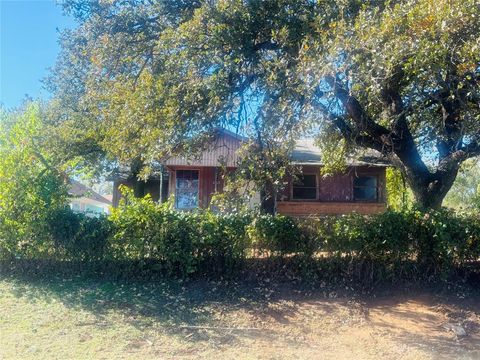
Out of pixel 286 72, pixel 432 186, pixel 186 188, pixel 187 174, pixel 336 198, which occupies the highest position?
pixel 286 72

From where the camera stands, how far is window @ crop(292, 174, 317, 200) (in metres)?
18.3

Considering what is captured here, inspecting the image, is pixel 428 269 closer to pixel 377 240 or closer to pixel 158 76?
pixel 377 240

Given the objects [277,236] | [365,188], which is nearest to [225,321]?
[277,236]

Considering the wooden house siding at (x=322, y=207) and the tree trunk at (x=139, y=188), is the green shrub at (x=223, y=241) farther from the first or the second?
the tree trunk at (x=139, y=188)

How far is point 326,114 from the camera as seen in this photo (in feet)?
23.3

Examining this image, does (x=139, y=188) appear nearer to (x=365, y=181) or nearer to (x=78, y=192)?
(x=78, y=192)

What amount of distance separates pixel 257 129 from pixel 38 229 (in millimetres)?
4340

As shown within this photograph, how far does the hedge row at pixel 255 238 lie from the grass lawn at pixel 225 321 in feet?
1.60

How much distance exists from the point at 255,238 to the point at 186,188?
1197cm

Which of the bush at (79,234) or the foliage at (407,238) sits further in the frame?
the bush at (79,234)

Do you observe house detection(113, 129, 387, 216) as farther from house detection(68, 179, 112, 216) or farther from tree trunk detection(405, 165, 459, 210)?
tree trunk detection(405, 165, 459, 210)

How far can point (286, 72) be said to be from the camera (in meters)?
6.46

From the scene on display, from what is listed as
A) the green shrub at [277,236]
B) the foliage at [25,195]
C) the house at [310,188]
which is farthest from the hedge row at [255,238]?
the house at [310,188]

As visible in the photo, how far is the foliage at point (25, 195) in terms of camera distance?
7492mm
